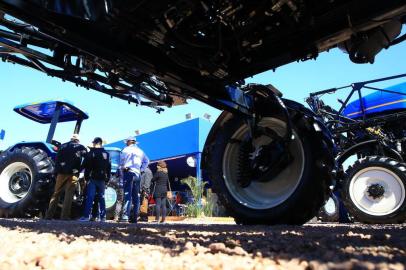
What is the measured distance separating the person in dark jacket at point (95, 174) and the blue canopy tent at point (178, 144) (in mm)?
7141

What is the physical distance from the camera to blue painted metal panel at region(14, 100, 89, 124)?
7.57 metres

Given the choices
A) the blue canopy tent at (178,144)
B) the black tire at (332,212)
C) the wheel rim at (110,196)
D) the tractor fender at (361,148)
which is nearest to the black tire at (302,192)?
the tractor fender at (361,148)

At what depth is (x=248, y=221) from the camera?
3.26 meters

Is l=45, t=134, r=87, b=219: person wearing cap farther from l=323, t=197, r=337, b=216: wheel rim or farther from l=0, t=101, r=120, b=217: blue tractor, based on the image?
l=323, t=197, r=337, b=216: wheel rim

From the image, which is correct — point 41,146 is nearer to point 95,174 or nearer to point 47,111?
point 47,111

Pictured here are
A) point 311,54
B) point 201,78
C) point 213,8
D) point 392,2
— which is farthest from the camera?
point 201,78

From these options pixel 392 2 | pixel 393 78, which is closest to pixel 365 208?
pixel 393 78

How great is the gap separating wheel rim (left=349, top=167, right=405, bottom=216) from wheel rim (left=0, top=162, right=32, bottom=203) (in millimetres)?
5437

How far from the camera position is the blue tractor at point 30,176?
6.32m

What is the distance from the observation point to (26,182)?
6.59m

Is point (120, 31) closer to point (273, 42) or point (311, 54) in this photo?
point (273, 42)

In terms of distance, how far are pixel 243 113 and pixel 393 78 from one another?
3.94m

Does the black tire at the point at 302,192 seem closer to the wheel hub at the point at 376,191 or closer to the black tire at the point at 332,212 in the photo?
the wheel hub at the point at 376,191

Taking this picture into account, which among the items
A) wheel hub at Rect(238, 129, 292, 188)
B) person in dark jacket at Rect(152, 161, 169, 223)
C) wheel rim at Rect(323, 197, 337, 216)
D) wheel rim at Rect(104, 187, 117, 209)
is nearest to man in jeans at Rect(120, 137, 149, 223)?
person in dark jacket at Rect(152, 161, 169, 223)
